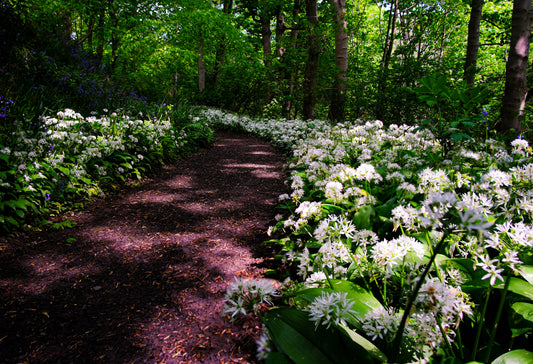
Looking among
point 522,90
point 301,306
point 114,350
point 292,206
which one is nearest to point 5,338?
point 114,350

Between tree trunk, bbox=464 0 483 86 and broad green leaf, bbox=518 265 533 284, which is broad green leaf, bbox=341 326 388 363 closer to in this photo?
broad green leaf, bbox=518 265 533 284

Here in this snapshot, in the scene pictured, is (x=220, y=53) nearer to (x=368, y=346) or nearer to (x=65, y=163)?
(x=65, y=163)

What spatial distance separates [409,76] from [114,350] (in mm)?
8182

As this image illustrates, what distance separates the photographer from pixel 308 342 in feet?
4.16

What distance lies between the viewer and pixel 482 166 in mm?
3121

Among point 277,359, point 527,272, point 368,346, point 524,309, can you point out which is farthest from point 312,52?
point 277,359

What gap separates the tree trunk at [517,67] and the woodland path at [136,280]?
3571mm

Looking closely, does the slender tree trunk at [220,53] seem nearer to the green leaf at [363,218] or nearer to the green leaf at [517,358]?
the green leaf at [363,218]

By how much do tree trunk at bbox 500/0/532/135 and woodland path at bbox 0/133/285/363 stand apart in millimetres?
3571

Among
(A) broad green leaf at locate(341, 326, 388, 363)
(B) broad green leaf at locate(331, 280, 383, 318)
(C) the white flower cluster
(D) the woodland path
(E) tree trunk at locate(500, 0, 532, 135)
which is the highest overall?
(E) tree trunk at locate(500, 0, 532, 135)

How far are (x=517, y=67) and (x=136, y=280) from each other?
17.7 ft

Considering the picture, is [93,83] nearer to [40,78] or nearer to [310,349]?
[40,78]

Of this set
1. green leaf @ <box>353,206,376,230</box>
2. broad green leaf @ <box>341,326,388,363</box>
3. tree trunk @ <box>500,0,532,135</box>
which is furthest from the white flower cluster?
tree trunk @ <box>500,0,532,135</box>

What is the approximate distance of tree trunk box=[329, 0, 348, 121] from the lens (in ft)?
28.7
